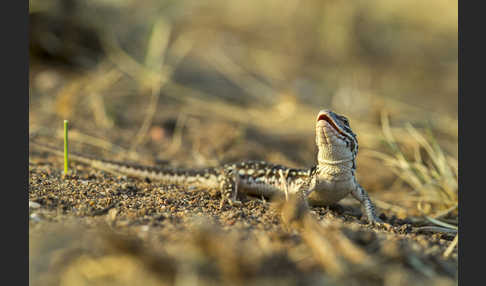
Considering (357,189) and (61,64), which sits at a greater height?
(61,64)

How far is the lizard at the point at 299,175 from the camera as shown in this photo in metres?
4.36

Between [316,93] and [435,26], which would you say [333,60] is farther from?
[435,26]

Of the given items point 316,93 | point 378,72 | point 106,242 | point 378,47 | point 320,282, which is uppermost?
point 378,47

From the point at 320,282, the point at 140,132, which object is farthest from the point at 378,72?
the point at 320,282

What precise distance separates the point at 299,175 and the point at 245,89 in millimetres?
5087

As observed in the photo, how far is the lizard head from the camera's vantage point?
4.26m

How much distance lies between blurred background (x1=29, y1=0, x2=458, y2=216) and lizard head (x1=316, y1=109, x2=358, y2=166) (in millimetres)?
1218

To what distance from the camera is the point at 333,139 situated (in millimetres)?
Result: 4352

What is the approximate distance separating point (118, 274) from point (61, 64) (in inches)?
280

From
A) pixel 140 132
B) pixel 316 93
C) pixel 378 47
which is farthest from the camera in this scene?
pixel 378 47

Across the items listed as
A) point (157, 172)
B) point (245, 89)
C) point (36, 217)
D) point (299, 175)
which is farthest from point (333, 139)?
point (245, 89)

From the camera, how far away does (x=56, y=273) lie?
2.38m

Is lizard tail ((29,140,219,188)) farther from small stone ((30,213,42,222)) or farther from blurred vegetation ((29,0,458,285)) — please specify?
small stone ((30,213,42,222))

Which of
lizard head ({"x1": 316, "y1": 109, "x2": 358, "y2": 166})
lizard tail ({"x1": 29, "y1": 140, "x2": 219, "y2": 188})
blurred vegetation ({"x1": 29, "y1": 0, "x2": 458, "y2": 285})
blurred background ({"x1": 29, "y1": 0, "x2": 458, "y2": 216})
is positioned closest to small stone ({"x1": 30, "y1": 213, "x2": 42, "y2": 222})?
blurred vegetation ({"x1": 29, "y1": 0, "x2": 458, "y2": 285})
